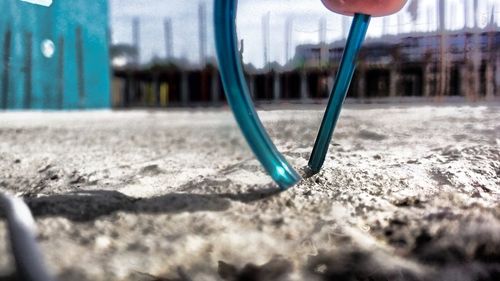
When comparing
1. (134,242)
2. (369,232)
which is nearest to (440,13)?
(369,232)

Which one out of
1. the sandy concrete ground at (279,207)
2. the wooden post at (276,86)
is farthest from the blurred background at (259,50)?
the sandy concrete ground at (279,207)

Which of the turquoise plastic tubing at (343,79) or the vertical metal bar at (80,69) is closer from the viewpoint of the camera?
the turquoise plastic tubing at (343,79)

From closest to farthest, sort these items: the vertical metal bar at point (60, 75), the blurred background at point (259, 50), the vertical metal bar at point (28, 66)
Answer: the blurred background at point (259, 50)
the vertical metal bar at point (28, 66)
the vertical metal bar at point (60, 75)

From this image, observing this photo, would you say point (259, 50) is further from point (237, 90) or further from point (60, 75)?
point (60, 75)

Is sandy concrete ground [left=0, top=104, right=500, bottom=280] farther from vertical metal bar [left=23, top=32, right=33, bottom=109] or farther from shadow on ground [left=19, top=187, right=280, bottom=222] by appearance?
vertical metal bar [left=23, top=32, right=33, bottom=109]

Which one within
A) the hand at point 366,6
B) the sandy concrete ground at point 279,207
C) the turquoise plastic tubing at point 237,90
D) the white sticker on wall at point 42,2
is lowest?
the sandy concrete ground at point 279,207

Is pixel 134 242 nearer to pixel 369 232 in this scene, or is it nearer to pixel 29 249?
pixel 29 249

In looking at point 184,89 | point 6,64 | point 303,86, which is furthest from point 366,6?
point 184,89

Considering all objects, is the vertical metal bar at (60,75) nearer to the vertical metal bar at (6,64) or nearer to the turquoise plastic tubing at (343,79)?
the vertical metal bar at (6,64)
